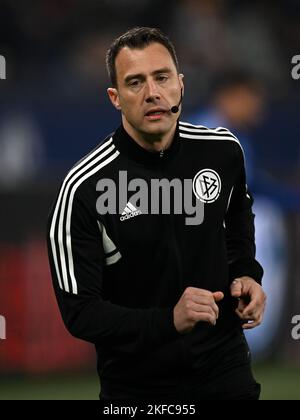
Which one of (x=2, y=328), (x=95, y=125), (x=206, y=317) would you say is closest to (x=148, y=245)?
(x=206, y=317)

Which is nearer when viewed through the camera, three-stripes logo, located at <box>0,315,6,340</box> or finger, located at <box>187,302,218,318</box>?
finger, located at <box>187,302,218,318</box>

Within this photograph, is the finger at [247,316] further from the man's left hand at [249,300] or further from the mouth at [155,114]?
the mouth at [155,114]

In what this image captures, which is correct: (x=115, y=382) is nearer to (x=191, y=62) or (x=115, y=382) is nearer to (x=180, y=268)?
(x=180, y=268)

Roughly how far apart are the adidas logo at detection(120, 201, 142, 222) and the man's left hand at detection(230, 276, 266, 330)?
427 mm

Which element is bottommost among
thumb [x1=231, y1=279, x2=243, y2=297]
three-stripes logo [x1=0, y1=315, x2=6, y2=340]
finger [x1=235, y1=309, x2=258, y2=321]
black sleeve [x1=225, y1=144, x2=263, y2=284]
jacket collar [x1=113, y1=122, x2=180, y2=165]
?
three-stripes logo [x1=0, y1=315, x2=6, y2=340]

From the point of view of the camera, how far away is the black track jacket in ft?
9.98

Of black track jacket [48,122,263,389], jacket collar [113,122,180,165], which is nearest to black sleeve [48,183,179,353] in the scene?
black track jacket [48,122,263,389]

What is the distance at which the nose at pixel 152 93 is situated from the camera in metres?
3.10

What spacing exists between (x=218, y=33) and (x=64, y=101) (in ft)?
6.80

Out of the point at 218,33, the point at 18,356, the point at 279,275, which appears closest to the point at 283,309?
the point at 279,275

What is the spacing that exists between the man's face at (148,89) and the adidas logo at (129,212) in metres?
0.26

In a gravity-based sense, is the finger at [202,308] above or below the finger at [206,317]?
above

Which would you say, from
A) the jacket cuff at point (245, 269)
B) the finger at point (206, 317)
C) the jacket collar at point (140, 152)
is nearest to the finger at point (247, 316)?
the jacket cuff at point (245, 269)

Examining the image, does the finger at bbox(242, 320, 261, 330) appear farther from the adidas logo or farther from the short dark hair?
the short dark hair
